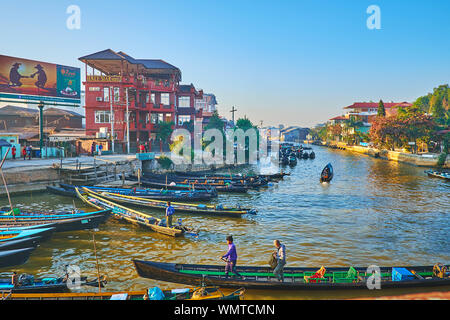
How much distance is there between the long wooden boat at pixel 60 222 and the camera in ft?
57.8

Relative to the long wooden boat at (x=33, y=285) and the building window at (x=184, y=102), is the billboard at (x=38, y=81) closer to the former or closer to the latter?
the building window at (x=184, y=102)

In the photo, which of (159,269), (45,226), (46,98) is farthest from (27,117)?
(159,269)

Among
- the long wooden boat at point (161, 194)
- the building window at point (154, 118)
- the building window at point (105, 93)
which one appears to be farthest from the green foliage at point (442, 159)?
the building window at point (105, 93)

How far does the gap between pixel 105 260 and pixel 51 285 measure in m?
4.56

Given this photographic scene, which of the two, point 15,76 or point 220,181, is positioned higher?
point 15,76

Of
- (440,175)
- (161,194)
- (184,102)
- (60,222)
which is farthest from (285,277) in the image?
(184,102)

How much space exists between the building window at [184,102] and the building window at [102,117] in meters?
17.2

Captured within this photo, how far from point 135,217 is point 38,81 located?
35.8 meters

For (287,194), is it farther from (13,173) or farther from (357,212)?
(13,173)

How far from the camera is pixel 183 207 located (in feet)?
78.8

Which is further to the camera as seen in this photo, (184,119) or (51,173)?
(184,119)

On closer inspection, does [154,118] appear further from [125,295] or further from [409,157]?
[409,157]

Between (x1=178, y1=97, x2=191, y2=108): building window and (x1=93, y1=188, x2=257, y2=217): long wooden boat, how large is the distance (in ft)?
131

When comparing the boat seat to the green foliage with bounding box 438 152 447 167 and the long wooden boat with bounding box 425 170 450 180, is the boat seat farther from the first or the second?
the green foliage with bounding box 438 152 447 167
